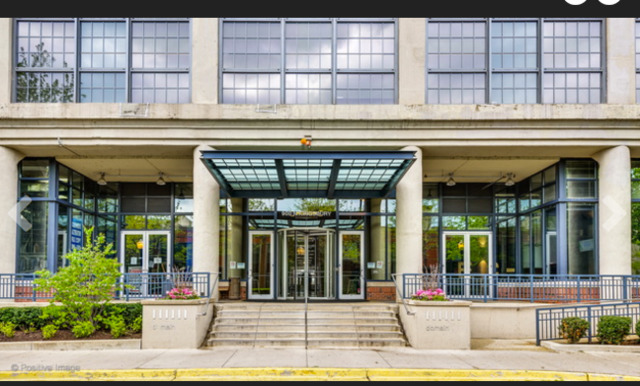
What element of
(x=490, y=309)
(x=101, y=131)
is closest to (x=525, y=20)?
(x=490, y=309)

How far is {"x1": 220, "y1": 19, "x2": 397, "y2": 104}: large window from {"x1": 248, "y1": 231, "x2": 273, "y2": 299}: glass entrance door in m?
5.33

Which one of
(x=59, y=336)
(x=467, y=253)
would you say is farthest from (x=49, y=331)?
(x=467, y=253)

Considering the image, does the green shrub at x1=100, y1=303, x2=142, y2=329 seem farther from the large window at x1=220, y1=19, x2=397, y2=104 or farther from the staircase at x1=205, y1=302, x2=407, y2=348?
the large window at x1=220, y1=19, x2=397, y2=104

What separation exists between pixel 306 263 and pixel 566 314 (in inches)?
349

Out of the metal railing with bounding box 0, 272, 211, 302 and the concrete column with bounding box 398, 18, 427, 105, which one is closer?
the metal railing with bounding box 0, 272, 211, 302

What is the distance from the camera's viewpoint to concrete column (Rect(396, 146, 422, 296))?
19.0m

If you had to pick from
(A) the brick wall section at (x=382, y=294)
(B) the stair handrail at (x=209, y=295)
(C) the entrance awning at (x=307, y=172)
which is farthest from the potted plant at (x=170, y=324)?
(A) the brick wall section at (x=382, y=294)

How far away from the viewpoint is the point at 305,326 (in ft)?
54.6

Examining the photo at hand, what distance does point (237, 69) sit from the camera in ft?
64.6

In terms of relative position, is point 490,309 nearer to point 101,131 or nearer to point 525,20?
point 525,20

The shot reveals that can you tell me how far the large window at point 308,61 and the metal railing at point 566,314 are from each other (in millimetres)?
7940

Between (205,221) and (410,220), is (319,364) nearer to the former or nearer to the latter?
(410,220)

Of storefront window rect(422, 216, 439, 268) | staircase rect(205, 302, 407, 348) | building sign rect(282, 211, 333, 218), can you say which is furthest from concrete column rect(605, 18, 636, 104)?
building sign rect(282, 211, 333, 218)

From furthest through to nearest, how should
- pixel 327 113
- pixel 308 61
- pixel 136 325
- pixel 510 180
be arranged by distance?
pixel 510 180 → pixel 308 61 → pixel 327 113 → pixel 136 325
